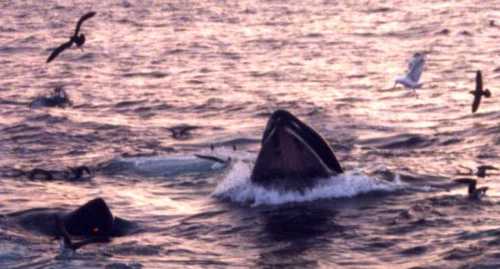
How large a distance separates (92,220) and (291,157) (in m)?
2.63

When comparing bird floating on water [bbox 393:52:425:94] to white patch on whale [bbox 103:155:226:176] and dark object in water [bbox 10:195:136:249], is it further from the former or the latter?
dark object in water [bbox 10:195:136:249]

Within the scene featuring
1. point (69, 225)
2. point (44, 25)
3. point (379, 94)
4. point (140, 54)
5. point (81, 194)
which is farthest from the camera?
point (44, 25)

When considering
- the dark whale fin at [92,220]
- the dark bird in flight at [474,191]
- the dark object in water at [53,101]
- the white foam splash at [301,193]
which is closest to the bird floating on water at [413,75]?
the white foam splash at [301,193]

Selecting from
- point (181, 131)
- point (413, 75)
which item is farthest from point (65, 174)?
point (413, 75)

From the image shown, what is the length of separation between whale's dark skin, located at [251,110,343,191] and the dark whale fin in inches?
86.2

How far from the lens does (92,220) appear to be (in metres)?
14.6

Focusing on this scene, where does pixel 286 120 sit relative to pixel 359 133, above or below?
above

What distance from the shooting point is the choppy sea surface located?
13.9 meters

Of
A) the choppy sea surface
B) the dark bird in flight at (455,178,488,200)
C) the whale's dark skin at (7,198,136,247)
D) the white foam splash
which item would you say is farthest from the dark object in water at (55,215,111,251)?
the dark bird in flight at (455,178,488,200)

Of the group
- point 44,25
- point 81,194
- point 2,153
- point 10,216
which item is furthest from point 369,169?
point 44,25

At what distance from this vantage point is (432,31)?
38.3 m

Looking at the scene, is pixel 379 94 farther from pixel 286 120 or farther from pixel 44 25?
pixel 44 25

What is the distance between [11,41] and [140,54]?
20.3 feet

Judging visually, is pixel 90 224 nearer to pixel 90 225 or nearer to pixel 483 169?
pixel 90 225
